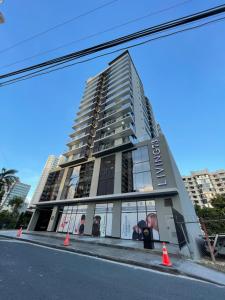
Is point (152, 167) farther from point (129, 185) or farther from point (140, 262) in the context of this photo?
point (140, 262)

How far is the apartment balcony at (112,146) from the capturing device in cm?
2356

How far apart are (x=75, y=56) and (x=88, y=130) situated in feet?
93.1

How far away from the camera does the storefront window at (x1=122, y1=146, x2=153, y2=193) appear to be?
1857cm

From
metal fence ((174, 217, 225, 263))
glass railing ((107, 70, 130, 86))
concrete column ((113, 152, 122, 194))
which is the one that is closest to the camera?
metal fence ((174, 217, 225, 263))

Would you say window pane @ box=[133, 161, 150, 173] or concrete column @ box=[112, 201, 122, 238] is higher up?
window pane @ box=[133, 161, 150, 173]

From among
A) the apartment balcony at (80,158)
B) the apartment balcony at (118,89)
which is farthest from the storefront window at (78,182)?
the apartment balcony at (118,89)

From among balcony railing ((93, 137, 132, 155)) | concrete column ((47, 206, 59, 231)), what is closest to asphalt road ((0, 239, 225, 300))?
balcony railing ((93, 137, 132, 155))

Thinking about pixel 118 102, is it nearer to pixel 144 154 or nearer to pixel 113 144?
pixel 113 144

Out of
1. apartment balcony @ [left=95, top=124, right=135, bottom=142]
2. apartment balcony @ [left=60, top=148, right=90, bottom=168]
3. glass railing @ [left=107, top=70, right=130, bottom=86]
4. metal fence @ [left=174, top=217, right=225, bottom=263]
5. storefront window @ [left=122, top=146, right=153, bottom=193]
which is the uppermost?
glass railing @ [left=107, top=70, right=130, bottom=86]

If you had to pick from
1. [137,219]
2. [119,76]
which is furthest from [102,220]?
[119,76]

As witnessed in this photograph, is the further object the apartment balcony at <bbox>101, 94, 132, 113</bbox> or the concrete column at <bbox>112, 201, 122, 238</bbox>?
the apartment balcony at <bbox>101, 94, 132, 113</bbox>

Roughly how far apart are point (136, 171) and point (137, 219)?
19.6ft

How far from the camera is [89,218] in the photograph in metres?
20.1

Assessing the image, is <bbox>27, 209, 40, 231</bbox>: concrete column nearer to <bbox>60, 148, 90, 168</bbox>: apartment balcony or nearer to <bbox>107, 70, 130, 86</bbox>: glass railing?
<bbox>60, 148, 90, 168</bbox>: apartment balcony
